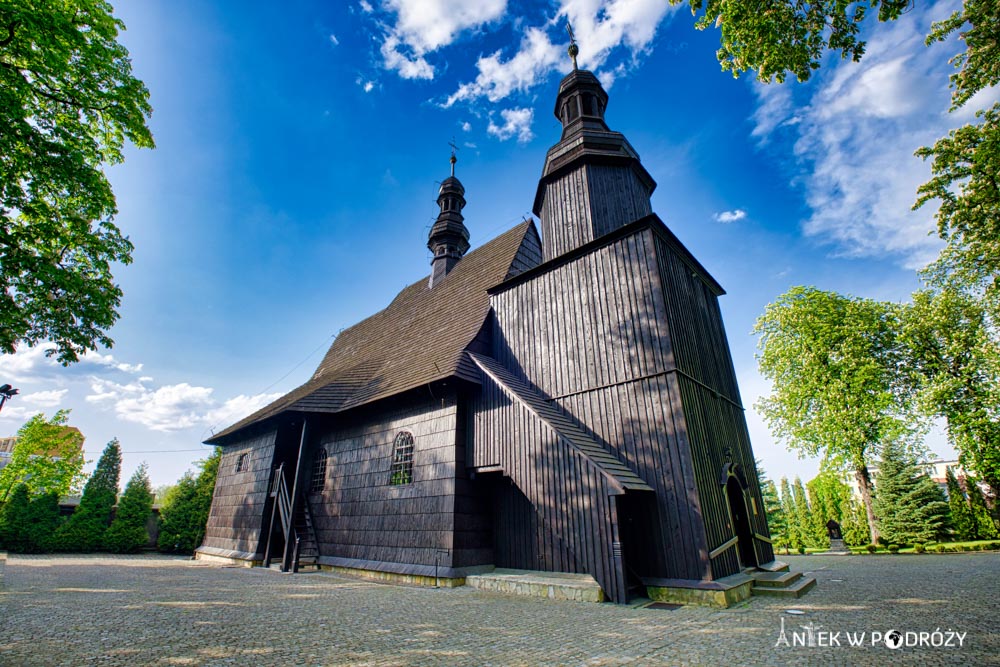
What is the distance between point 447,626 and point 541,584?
2.84 meters

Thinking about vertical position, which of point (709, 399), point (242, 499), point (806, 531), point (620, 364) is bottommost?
point (806, 531)

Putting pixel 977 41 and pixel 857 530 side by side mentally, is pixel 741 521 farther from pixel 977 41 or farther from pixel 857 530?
pixel 857 530

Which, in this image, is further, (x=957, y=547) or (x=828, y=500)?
(x=828, y=500)

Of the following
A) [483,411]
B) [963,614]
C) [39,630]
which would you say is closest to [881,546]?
[963,614]

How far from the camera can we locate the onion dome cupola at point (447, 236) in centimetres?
1870

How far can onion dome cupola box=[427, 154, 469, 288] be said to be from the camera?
61.4 ft

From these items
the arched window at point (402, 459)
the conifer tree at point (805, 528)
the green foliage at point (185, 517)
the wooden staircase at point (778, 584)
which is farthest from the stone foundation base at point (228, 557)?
the conifer tree at point (805, 528)

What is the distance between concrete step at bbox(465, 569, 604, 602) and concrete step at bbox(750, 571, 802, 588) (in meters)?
2.94

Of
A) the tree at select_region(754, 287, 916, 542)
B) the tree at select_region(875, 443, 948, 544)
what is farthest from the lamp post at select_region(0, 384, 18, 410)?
the tree at select_region(875, 443, 948, 544)

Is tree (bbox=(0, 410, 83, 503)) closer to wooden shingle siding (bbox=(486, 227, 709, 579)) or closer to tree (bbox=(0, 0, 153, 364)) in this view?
tree (bbox=(0, 0, 153, 364))

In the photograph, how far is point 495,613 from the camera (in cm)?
633

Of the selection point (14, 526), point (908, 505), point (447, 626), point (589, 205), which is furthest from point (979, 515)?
point (14, 526)

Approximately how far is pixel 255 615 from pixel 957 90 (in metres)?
14.3

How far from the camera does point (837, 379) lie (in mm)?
18703
